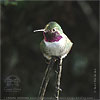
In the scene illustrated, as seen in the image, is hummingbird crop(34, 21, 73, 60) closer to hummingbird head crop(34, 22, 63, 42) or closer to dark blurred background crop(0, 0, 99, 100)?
hummingbird head crop(34, 22, 63, 42)

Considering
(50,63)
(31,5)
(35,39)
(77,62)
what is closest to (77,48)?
(77,62)

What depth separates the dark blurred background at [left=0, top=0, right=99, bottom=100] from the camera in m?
2.46

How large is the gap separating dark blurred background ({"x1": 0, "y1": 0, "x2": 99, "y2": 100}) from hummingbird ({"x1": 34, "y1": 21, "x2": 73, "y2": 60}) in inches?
57.2

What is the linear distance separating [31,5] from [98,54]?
2.34 ft

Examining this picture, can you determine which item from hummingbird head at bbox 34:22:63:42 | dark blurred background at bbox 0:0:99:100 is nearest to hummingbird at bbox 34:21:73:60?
hummingbird head at bbox 34:22:63:42

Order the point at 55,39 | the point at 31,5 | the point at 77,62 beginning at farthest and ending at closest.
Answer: the point at 77,62
the point at 31,5
the point at 55,39

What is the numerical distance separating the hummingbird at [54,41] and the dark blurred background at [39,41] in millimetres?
1454

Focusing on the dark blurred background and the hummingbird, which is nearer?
the hummingbird

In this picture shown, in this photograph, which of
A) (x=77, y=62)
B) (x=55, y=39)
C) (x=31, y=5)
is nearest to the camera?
(x=55, y=39)

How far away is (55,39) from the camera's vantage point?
927mm

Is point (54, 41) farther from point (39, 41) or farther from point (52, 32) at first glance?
point (39, 41)

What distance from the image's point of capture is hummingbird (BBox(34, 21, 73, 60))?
92cm

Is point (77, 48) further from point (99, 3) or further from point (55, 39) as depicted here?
point (55, 39)

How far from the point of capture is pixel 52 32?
3.00 feet
